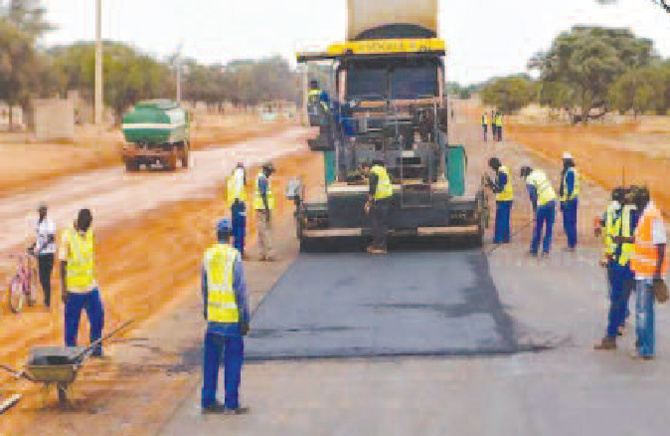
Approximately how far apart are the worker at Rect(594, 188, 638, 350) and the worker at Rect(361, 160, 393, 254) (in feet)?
25.4

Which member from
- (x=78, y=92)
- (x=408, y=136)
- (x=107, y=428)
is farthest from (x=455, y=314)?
(x=78, y=92)

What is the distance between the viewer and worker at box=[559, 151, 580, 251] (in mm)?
19578

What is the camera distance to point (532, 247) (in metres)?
19.4

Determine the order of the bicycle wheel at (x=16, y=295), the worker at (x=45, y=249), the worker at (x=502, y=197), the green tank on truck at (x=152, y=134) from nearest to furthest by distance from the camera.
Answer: the bicycle wheel at (x=16, y=295)
the worker at (x=45, y=249)
the worker at (x=502, y=197)
the green tank on truck at (x=152, y=134)

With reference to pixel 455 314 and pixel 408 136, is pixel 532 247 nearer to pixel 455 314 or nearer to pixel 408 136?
pixel 408 136

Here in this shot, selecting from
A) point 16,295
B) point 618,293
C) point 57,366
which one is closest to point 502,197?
point 618,293

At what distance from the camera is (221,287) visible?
9703mm

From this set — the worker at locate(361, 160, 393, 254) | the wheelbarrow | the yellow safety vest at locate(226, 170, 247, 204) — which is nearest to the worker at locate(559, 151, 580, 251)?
the worker at locate(361, 160, 393, 254)

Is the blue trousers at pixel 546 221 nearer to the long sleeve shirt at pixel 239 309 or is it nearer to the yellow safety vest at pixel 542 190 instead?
the yellow safety vest at pixel 542 190

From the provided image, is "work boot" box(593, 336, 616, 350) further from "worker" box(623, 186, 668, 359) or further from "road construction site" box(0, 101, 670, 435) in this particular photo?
"worker" box(623, 186, 668, 359)

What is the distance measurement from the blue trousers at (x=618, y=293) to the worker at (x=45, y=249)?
8.05m

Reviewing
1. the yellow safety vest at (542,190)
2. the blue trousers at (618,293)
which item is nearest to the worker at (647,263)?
the blue trousers at (618,293)

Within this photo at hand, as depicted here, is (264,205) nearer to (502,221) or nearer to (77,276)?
(502,221)

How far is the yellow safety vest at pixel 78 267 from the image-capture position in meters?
11.6
